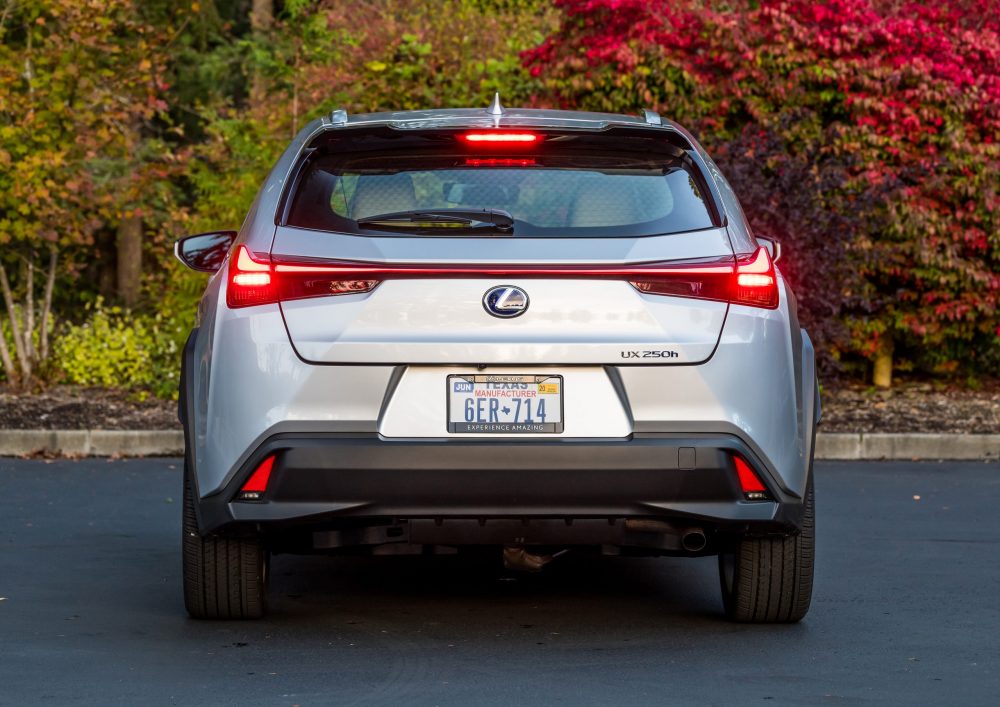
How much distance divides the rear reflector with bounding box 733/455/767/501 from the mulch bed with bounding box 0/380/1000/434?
735 cm

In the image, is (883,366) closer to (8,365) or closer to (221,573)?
(8,365)

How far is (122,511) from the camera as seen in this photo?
30.0ft

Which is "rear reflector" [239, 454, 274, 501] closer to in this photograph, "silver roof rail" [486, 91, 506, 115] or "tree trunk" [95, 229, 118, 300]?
"silver roof rail" [486, 91, 506, 115]

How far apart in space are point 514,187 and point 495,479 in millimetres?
990

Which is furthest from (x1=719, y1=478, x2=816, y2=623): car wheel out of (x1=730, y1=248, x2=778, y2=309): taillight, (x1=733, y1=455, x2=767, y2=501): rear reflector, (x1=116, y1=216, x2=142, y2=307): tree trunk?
(x1=116, y1=216, x2=142, y2=307): tree trunk

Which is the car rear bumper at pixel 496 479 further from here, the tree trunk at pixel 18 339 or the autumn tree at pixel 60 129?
the tree trunk at pixel 18 339

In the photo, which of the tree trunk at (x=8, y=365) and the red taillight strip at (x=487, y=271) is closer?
the red taillight strip at (x=487, y=271)

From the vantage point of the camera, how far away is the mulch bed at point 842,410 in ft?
41.9

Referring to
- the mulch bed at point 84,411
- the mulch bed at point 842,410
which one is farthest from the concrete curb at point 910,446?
the mulch bed at point 84,411

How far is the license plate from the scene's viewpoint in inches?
211

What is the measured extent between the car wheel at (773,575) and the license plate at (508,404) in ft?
3.24

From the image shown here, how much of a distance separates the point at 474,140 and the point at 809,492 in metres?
1.61

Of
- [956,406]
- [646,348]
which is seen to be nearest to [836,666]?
[646,348]

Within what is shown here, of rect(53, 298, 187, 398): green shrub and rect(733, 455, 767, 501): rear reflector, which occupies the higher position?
rect(733, 455, 767, 501): rear reflector
